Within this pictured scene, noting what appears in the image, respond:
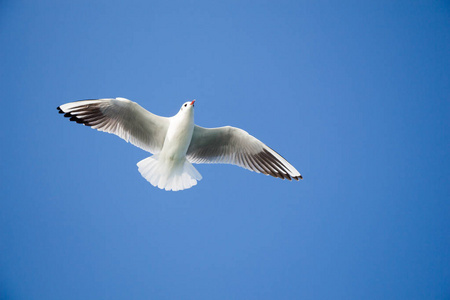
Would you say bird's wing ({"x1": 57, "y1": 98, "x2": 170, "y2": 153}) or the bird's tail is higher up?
bird's wing ({"x1": 57, "y1": 98, "x2": 170, "y2": 153})

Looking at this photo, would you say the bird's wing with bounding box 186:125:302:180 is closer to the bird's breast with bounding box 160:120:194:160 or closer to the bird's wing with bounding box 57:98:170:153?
the bird's breast with bounding box 160:120:194:160

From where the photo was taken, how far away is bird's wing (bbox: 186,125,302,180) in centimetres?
593

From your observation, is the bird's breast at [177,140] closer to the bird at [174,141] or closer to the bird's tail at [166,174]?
the bird at [174,141]

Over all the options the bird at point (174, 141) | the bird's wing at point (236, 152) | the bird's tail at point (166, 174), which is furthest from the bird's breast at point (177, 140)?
the bird's wing at point (236, 152)

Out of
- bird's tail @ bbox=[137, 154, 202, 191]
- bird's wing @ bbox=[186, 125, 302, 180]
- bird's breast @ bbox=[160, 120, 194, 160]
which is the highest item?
bird's wing @ bbox=[186, 125, 302, 180]

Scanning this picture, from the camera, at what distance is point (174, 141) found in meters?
5.59

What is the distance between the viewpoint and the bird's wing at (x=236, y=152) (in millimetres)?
5930

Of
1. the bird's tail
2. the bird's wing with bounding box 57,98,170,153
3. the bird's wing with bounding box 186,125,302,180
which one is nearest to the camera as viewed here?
the bird's wing with bounding box 57,98,170,153

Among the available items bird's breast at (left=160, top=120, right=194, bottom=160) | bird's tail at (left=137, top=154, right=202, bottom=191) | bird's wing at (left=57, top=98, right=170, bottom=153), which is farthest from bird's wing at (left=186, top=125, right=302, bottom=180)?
bird's wing at (left=57, top=98, right=170, bottom=153)

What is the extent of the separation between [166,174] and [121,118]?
3.49ft

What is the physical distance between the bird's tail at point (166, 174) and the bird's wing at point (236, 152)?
0.47m

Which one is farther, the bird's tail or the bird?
the bird's tail

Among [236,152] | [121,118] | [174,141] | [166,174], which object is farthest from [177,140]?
[236,152]

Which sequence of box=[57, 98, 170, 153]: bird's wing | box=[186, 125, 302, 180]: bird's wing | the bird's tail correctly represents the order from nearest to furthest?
box=[57, 98, 170, 153]: bird's wing
the bird's tail
box=[186, 125, 302, 180]: bird's wing
